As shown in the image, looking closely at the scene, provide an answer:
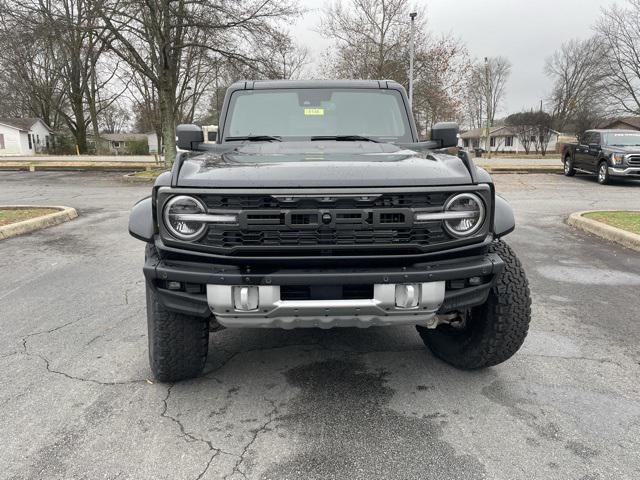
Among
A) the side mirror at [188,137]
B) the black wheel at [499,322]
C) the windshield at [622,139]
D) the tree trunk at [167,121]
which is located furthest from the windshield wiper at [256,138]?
the tree trunk at [167,121]

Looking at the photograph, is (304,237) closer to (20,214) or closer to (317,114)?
(317,114)

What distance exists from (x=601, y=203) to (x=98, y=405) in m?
11.9

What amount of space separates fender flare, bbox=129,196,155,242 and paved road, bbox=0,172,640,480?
0.96 m

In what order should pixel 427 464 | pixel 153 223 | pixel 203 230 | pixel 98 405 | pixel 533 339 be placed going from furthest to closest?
1. pixel 533 339
2. pixel 98 405
3. pixel 153 223
4. pixel 203 230
5. pixel 427 464

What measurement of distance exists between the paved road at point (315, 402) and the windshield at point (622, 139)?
42.4 ft

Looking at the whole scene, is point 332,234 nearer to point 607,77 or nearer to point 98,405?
point 98,405

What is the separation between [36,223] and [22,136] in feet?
180

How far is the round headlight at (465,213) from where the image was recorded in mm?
2480

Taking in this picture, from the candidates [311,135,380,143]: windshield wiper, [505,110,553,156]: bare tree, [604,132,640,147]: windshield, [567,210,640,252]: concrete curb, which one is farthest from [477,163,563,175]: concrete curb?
[505,110,553,156]: bare tree

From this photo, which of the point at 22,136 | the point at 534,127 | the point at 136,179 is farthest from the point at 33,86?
the point at 534,127

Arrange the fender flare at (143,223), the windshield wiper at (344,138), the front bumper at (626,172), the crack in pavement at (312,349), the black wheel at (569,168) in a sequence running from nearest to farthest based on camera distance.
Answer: the fender flare at (143,223) < the crack in pavement at (312,349) < the windshield wiper at (344,138) < the front bumper at (626,172) < the black wheel at (569,168)

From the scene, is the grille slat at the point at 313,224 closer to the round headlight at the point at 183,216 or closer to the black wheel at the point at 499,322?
the round headlight at the point at 183,216

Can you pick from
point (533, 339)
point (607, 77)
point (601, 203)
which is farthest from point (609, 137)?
point (607, 77)

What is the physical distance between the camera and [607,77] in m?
46.3
